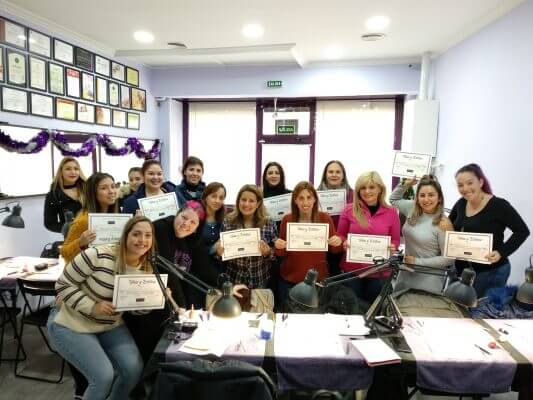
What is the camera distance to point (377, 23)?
3701mm

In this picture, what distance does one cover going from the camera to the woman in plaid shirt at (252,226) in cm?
256

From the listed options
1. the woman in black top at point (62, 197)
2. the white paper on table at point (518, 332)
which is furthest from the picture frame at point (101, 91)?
the white paper on table at point (518, 332)

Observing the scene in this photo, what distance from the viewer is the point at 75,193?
344 cm

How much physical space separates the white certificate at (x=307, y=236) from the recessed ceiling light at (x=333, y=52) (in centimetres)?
306

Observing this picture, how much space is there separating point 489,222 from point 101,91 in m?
4.64

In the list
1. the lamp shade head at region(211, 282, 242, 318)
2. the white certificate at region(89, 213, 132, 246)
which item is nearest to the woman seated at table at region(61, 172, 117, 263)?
the white certificate at region(89, 213, 132, 246)

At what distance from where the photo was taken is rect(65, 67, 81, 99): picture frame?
419 centimetres

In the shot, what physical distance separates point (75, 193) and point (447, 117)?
4355mm

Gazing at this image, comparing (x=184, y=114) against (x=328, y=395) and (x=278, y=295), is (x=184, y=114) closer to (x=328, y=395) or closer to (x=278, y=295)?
(x=278, y=295)

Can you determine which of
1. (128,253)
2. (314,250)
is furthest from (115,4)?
(314,250)

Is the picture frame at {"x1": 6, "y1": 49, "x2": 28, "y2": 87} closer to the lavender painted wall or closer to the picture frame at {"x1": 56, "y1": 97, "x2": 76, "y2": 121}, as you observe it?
the picture frame at {"x1": 56, "y1": 97, "x2": 76, "y2": 121}

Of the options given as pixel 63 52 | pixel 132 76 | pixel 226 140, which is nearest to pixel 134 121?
pixel 132 76

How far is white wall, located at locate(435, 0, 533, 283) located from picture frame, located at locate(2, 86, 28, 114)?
4.71 metres

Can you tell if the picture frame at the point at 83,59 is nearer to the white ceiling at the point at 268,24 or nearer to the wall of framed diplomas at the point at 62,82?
the wall of framed diplomas at the point at 62,82
